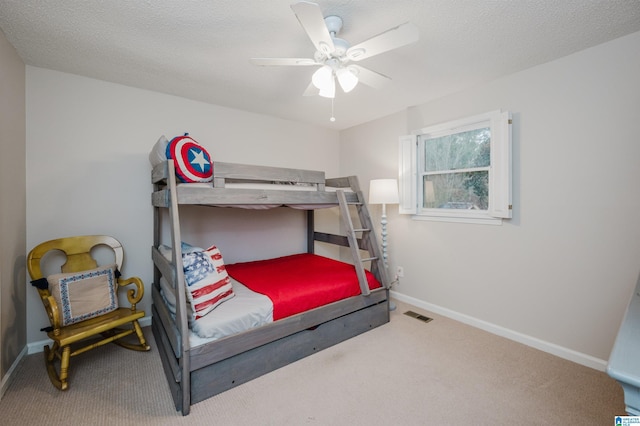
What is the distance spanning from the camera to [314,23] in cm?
138

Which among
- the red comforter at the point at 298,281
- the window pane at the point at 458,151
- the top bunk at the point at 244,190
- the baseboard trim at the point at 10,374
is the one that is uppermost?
the window pane at the point at 458,151

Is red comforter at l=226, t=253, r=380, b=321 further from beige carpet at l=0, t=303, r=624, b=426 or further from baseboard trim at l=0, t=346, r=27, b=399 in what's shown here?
baseboard trim at l=0, t=346, r=27, b=399

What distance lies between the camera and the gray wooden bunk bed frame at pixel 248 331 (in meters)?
1.72

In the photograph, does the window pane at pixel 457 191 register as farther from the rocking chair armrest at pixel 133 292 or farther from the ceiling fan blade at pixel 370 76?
the rocking chair armrest at pixel 133 292

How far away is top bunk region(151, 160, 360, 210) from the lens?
6.54ft

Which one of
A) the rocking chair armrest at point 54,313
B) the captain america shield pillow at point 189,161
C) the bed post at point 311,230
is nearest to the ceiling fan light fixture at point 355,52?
the captain america shield pillow at point 189,161

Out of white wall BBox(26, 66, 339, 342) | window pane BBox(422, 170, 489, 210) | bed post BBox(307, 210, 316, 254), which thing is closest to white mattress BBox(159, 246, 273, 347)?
white wall BBox(26, 66, 339, 342)

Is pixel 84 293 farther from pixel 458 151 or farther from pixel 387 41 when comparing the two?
pixel 458 151

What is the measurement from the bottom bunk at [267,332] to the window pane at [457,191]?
1.15m

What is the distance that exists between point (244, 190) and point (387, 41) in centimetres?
141

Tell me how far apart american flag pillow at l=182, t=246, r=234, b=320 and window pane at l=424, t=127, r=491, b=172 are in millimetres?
2458

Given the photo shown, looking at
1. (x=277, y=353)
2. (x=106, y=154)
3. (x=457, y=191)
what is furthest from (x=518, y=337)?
(x=106, y=154)

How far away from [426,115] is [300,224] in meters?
2.08

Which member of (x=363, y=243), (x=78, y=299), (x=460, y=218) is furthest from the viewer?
(x=363, y=243)
